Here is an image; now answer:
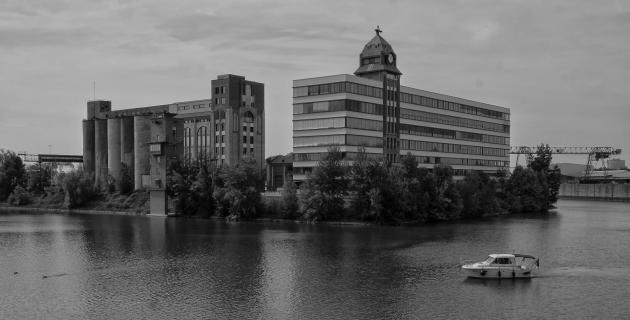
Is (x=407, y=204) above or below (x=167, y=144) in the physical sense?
below

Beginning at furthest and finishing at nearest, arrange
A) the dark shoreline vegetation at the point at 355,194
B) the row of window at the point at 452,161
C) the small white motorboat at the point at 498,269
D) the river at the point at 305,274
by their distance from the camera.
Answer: the row of window at the point at 452,161 < the dark shoreline vegetation at the point at 355,194 < the small white motorboat at the point at 498,269 < the river at the point at 305,274

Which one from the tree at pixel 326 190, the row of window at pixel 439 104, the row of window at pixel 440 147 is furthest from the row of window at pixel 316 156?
the row of window at pixel 439 104

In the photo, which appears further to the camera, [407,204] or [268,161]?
[268,161]

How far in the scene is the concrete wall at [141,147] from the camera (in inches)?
7584

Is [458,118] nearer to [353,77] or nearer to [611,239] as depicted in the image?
[353,77]

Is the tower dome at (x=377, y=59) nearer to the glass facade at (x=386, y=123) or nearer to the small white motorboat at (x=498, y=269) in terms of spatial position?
the glass facade at (x=386, y=123)

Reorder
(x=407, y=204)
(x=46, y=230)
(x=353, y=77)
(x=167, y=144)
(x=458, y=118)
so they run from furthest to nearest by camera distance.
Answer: (x=458, y=118) < (x=167, y=144) < (x=353, y=77) < (x=407, y=204) < (x=46, y=230)

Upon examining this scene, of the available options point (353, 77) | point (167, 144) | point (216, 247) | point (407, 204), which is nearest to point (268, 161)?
point (167, 144)

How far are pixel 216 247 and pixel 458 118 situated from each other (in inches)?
4443

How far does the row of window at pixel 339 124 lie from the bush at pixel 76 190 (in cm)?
7470

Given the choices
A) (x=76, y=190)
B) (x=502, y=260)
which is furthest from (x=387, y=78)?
(x=76, y=190)

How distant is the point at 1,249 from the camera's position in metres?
93.1

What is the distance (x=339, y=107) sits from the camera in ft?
484

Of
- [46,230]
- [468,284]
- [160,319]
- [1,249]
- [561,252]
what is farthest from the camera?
[46,230]
